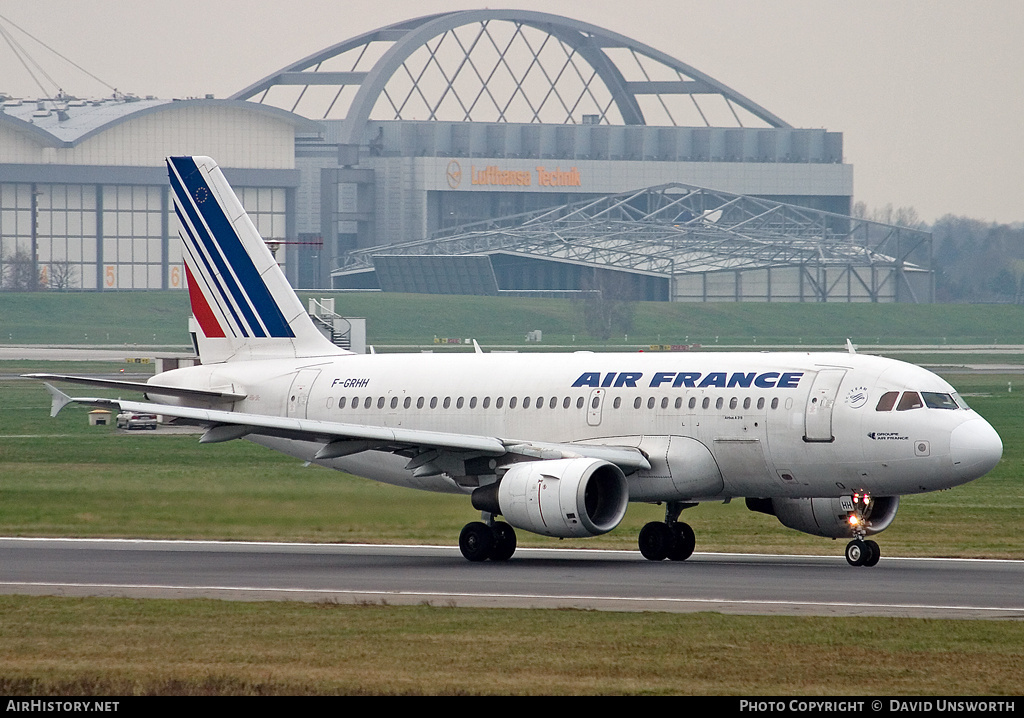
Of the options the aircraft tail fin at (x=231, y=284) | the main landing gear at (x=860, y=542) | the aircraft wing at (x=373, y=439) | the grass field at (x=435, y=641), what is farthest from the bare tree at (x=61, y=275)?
the main landing gear at (x=860, y=542)

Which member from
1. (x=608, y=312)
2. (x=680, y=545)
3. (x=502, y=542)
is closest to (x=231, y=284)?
(x=502, y=542)

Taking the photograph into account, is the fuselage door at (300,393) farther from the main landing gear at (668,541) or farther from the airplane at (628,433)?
the main landing gear at (668,541)

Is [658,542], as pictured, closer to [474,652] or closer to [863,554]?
[863,554]

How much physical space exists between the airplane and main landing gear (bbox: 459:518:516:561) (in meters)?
Answer: 0.04

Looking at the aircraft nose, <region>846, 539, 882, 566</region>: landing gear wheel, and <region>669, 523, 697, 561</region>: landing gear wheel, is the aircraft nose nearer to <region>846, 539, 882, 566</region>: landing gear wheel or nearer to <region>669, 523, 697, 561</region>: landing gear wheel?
<region>846, 539, 882, 566</region>: landing gear wheel

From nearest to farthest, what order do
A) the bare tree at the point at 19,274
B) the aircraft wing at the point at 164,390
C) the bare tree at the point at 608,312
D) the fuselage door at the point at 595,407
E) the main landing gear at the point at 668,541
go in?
the main landing gear at the point at 668,541 → the fuselage door at the point at 595,407 → the aircraft wing at the point at 164,390 → the bare tree at the point at 608,312 → the bare tree at the point at 19,274

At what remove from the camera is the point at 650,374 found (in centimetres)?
3738

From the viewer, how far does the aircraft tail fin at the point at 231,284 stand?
44219mm

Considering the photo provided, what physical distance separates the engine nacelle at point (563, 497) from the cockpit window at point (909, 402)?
5940 millimetres

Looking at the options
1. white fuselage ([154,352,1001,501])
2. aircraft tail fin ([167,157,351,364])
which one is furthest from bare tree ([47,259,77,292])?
white fuselage ([154,352,1001,501])

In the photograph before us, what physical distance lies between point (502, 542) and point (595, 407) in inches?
145

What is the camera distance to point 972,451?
33562 mm

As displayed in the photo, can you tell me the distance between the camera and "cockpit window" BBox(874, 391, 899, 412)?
34.4 m
